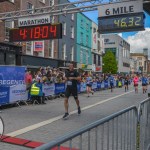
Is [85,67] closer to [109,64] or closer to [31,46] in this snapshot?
[31,46]

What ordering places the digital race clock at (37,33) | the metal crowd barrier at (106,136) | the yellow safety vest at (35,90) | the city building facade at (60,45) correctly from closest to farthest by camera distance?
the metal crowd barrier at (106,136)
the digital race clock at (37,33)
the yellow safety vest at (35,90)
the city building facade at (60,45)

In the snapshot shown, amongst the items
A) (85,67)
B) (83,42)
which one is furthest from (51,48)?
(85,67)

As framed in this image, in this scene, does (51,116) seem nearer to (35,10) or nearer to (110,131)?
(35,10)

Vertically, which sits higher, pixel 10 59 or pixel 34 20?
pixel 34 20

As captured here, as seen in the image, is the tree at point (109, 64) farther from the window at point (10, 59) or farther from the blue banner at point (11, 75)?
the blue banner at point (11, 75)

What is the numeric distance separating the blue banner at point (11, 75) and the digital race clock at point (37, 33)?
1588mm

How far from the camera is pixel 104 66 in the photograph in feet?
237

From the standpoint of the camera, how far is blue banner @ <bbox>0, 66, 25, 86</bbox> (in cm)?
1463

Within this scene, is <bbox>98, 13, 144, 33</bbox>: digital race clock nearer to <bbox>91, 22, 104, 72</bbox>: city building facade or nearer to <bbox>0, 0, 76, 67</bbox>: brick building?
<bbox>0, 0, 76, 67</bbox>: brick building

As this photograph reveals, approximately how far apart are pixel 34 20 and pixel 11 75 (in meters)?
3.04

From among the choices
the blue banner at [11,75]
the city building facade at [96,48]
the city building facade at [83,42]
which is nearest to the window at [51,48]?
the city building facade at [83,42]

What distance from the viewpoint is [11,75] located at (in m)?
15.4

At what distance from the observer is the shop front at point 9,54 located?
24.5 meters

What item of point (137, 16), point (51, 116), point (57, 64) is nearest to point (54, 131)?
point (51, 116)
